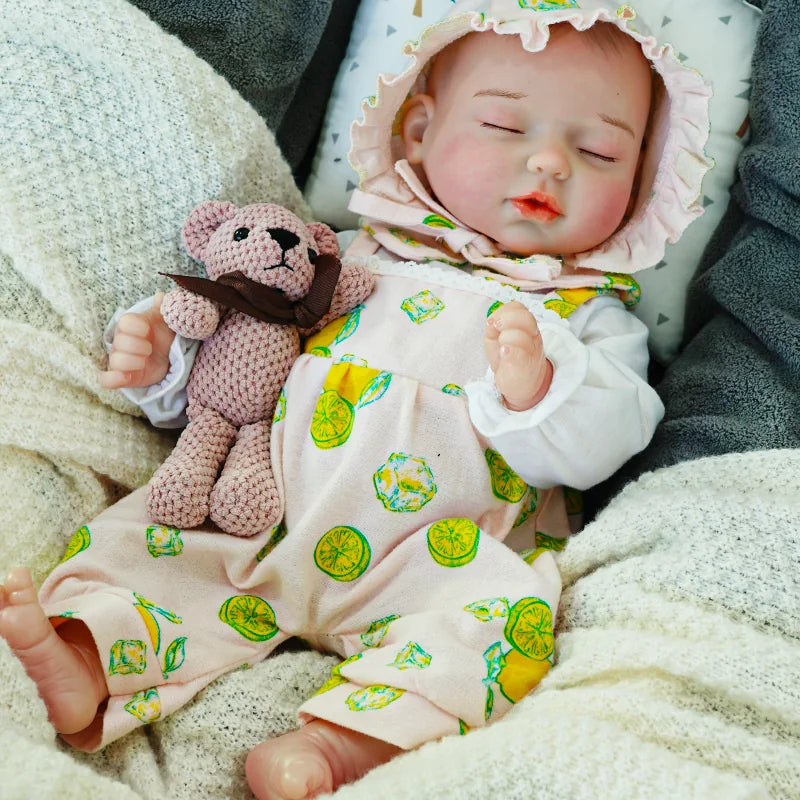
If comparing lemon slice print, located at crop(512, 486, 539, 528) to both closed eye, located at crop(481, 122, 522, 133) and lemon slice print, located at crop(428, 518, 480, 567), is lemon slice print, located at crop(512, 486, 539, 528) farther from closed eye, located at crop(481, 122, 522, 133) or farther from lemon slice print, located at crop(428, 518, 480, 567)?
closed eye, located at crop(481, 122, 522, 133)

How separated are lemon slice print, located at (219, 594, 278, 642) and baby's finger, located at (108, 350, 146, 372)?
30cm

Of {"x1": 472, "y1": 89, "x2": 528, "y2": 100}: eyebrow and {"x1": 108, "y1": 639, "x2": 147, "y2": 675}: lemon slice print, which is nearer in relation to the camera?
{"x1": 108, "y1": 639, "x2": 147, "y2": 675}: lemon slice print

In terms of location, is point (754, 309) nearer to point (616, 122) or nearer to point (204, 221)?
point (616, 122)

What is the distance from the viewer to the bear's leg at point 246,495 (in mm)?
977

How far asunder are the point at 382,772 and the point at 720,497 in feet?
1.48

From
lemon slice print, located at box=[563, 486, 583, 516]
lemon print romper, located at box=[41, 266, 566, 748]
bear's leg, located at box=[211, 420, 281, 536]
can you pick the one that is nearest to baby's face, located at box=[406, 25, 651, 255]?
lemon print romper, located at box=[41, 266, 566, 748]

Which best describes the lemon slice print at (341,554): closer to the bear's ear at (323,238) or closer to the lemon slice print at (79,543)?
the lemon slice print at (79,543)

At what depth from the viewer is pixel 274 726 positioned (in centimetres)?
88

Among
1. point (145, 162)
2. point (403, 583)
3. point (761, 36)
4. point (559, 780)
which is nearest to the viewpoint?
point (559, 780)

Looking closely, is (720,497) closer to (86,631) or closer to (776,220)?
(776,220)

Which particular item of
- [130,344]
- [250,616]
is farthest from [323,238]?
[250,616]

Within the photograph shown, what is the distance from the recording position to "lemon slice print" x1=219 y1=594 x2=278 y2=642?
3.16ft

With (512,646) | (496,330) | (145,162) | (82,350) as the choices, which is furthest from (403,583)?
(145,162)

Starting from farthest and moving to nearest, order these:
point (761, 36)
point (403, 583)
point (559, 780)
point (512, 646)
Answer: point (761, 36), point (403, 583), point (512, 646), point (559, 780)
